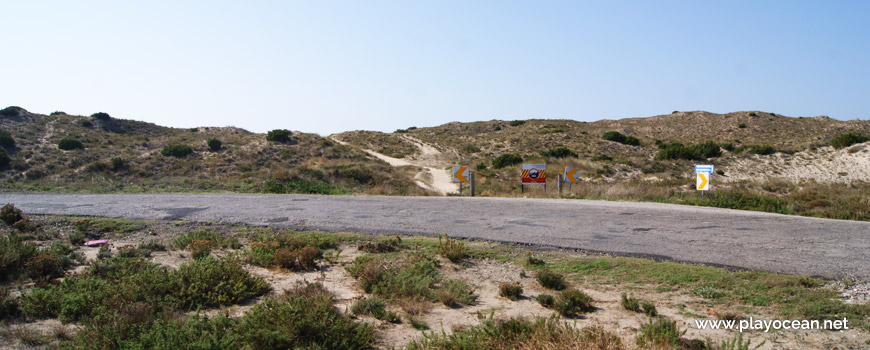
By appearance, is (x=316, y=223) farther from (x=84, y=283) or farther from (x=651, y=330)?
(x=651, y=330)

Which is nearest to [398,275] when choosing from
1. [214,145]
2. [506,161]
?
[506,161]

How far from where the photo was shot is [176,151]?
38812mm

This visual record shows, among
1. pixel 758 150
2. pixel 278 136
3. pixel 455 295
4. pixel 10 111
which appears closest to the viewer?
pixel 455 295

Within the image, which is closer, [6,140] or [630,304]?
[630,304]

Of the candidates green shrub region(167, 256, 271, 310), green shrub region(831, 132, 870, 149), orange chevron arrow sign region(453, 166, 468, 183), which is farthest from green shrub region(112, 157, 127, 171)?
green shrub region(831, 132, 870, 149)

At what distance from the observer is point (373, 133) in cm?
6259

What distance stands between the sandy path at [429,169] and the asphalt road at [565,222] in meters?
10.4

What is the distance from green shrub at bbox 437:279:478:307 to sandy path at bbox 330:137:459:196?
17.4m

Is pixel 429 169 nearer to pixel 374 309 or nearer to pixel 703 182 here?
pixel 703 182

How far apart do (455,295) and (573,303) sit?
5.11 ft

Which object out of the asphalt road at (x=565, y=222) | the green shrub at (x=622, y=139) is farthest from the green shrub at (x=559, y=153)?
the asphalt road at (x=565, y=222)

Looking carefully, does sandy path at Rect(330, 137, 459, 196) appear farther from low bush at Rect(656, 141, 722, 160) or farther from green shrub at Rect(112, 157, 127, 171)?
green shrub at Rect(112, 157, 127, 171)

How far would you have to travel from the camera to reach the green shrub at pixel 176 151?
38375mm

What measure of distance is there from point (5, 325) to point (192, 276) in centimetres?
203
